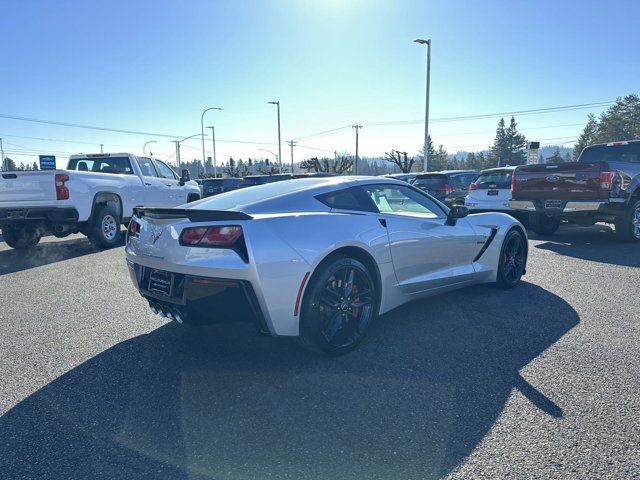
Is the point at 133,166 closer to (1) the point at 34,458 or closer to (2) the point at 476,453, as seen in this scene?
(1) the point at 34,458

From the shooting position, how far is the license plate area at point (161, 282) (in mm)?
3273

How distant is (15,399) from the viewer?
2854 mm

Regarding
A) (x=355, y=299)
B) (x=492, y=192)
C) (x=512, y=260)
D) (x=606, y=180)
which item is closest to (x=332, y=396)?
(x=355, y=299)

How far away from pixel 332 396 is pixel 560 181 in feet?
24.9

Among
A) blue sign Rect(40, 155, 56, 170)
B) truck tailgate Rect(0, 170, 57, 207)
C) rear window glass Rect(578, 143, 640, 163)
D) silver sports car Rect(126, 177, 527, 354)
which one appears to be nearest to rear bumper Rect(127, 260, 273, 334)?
silver sports car Rect(126, 177, 527, 354)

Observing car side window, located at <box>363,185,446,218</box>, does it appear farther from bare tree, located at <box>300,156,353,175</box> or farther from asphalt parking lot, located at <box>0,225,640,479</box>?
bare tree, located at <box>300,156,353,175</box>

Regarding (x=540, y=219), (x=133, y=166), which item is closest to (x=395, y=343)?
(x=540, y=219)

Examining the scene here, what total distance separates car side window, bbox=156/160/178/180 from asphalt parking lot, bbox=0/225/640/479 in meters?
7.18

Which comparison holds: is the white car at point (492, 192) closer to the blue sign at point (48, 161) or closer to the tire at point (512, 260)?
the tire at point (512, 260)

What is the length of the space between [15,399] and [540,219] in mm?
10008

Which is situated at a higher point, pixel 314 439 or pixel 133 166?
pixel 133 166

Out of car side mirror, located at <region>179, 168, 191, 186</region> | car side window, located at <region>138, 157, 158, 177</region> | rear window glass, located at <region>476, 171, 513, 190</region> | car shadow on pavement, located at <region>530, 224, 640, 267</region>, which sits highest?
car side window, located at <region>138, 157, 158, 177</region>

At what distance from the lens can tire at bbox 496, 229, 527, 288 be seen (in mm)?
5309

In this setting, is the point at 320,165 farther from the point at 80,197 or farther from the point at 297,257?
the point at 297,257
